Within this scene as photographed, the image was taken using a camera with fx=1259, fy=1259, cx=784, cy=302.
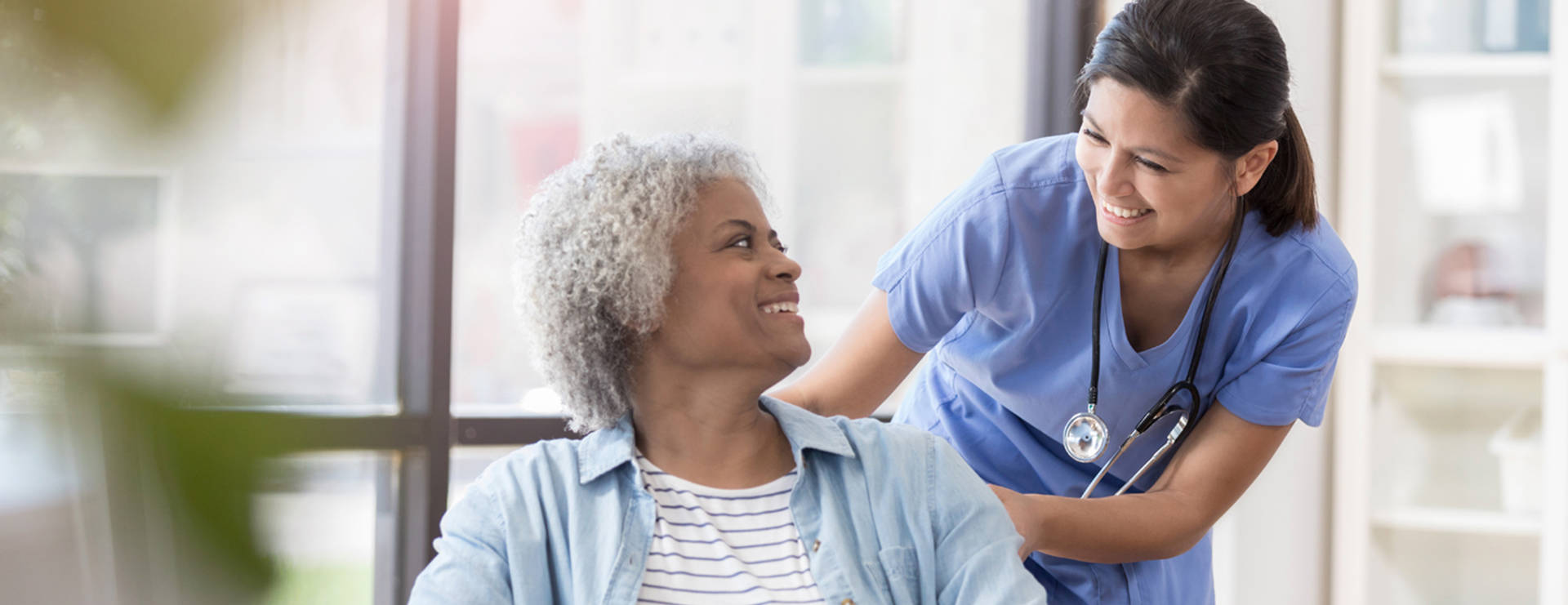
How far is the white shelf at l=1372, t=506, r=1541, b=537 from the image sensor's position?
8.57 ft

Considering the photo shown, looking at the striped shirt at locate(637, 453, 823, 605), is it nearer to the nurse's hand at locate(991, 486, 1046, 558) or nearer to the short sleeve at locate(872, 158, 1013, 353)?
the nurse's hand at locate(991, 486, 1046, 558)

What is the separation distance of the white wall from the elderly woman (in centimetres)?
166

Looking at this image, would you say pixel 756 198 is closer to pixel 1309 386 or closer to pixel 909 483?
pixel 909 483

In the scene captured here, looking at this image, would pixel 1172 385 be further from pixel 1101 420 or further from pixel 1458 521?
pixel 1458 521

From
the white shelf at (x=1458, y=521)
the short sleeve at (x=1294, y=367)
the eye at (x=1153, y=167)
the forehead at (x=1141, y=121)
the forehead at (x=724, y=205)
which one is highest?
the forehead at (x=1141, y=121)

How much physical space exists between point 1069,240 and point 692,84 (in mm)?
1524

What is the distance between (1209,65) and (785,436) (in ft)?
1.84

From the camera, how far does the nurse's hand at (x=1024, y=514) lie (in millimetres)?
1291

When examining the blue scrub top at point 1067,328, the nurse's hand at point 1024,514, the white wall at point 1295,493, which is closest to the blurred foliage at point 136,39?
the nurse's hand at point 1024,514

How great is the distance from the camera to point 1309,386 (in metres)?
1.41

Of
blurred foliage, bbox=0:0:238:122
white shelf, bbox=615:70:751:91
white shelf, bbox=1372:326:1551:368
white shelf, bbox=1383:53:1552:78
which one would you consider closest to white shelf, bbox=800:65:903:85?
white shelf, bbox=615:70:751:91

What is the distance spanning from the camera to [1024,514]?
1301mm

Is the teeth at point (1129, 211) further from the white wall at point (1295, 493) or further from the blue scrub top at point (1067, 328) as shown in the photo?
the white wall at point (1295, 493)

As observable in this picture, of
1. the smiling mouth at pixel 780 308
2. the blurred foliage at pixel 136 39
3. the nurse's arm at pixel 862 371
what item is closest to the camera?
the blurred foliage at pixel 136 39
